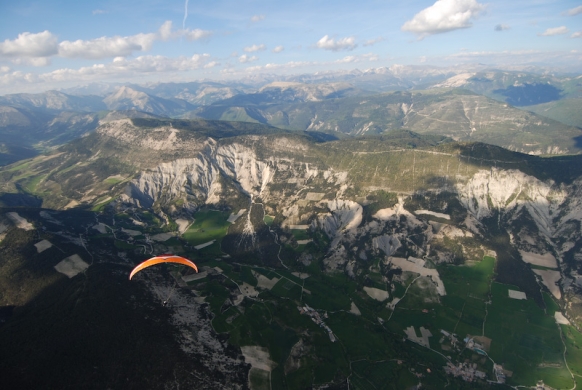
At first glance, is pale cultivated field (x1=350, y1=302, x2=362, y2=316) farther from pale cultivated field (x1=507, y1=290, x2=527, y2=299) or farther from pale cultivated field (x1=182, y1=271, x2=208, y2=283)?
pale cultivated field (x1=507, y1=290, x2=527, y2=299)

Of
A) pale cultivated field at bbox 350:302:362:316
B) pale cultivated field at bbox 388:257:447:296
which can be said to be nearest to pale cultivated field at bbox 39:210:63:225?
pale cultivated field at bbox 350:302:362:316

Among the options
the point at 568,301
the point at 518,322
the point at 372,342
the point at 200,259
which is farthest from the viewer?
the point at 200,259

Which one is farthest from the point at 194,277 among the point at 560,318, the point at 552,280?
the point at 552,280

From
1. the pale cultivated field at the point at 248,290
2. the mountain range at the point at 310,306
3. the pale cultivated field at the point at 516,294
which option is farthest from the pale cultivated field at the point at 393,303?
the pale cultivated field at the point at 248,290

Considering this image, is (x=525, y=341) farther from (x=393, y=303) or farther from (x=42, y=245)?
(x=42, y=245)

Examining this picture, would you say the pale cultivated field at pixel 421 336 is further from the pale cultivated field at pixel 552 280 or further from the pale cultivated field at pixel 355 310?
the pale cultivated field at pixel 552 280

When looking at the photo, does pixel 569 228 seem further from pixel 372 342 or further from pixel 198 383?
pixel 198 383

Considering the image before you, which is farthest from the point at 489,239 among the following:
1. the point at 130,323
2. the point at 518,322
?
the point at 130,323
